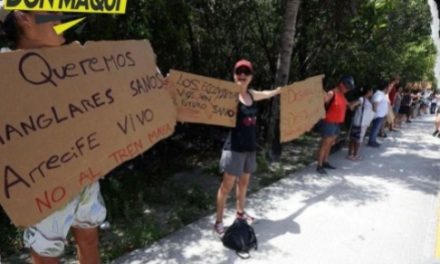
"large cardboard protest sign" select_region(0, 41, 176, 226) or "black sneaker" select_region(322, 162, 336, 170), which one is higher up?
"large cardboard protest sign" select_region(0, 41, 176, 226)

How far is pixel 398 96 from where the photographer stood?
48.5 ft

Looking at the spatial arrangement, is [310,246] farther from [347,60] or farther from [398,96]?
[398,96]

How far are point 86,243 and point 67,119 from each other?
74 cm

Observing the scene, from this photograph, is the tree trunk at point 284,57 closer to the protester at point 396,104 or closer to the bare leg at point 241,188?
the bare leg at point 241,188

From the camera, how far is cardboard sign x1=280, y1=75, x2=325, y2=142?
572 centimetres

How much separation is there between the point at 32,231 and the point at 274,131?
6.40m

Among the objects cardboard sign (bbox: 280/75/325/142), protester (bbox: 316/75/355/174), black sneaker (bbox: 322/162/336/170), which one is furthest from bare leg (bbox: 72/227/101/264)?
black sneaker (bbox: 322/162/336/170)

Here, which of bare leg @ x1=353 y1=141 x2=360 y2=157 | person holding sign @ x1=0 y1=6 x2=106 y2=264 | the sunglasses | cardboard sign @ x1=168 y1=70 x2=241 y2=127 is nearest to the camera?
person holding sign @ x1=0 y1=6 x2=106 y2=264

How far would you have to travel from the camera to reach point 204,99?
450cm

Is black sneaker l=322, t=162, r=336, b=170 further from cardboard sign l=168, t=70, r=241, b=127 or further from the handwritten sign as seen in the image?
the handwritten sign

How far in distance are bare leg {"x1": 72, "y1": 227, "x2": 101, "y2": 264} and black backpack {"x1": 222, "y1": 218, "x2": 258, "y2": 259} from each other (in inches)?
72.2

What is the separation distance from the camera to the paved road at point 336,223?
176 inches

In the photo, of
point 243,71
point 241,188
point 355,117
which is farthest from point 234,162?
point 355,117

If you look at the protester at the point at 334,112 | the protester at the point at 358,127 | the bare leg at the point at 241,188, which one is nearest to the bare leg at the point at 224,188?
the bare leg at the point at 241,188
